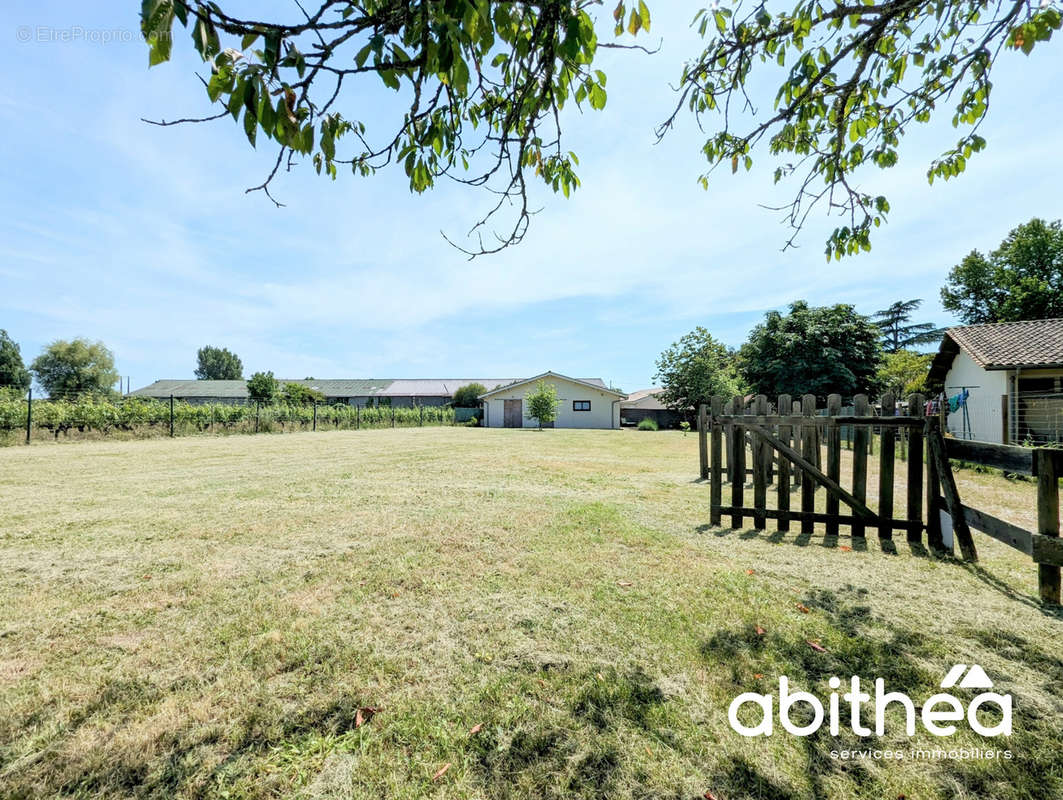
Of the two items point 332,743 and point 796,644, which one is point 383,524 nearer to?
point 332,743

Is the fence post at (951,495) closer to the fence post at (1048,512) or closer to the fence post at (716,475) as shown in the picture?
the fence post at (1048,512)

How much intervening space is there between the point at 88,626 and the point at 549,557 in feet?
10.9

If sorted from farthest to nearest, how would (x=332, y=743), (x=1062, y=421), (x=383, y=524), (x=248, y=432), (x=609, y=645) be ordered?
(x=248, y=432)
(x=1062, y=421)
(x=383, y=524)
(x=609, y=645)
(x=332, y=743)

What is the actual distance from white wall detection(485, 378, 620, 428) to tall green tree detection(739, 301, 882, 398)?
12727 millimetres

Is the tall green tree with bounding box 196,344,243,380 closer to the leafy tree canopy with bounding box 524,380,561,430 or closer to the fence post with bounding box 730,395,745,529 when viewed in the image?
the leafy tree canopy with bounding box 524,380,561,430

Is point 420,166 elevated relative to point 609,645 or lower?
elevated

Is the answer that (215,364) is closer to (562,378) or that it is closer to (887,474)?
(562,378)

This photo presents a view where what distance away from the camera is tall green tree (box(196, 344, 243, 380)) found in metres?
81.3

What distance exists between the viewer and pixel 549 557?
14.0 feet

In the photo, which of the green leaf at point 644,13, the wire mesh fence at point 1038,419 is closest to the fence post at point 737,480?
the green leaf at point 644,13

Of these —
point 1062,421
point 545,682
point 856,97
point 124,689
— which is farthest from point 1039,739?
point 1062,421

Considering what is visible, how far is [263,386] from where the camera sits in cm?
3850

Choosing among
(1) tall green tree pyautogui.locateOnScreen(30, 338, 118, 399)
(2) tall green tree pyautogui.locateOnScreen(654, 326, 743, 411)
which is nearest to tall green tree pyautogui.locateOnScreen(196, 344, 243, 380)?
(1) tall green tree pyautogui.locateOnScreen(30, 338, 118, 399)

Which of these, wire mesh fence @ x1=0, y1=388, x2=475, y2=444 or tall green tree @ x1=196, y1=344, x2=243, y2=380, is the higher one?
tall green tree @ x1=196, y1=344, x2=243, y2=380
